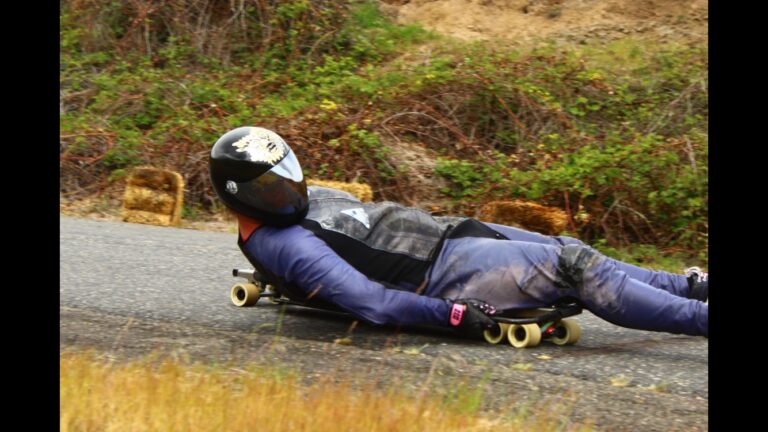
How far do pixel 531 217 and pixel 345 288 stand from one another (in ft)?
19.9

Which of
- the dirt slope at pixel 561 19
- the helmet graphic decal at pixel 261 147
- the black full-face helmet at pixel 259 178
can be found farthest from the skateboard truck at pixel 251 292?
the dirt slope at pixel 561 19

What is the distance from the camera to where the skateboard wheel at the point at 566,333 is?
573cm

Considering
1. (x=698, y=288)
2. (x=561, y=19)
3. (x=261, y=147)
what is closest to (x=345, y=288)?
(x=261, y=147)

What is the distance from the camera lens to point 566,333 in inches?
226

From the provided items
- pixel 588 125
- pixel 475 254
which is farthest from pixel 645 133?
pixel 475 254

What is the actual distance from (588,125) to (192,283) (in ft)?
26.6

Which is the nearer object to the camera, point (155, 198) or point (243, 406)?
point (243, 406)


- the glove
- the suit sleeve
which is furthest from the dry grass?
the glove

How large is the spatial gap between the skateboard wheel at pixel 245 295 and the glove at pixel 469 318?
157 cm

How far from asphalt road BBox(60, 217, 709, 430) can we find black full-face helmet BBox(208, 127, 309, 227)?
2.12 feet

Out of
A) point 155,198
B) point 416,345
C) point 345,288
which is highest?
point 155,198

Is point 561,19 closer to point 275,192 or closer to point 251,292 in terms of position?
point 251,292

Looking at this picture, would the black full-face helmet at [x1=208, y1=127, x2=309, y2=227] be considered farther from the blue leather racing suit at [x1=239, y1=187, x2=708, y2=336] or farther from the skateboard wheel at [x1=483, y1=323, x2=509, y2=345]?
the skateboard wheel at [x1=483, y1=323, x2=509, y2=345]

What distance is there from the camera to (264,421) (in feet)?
12.6
